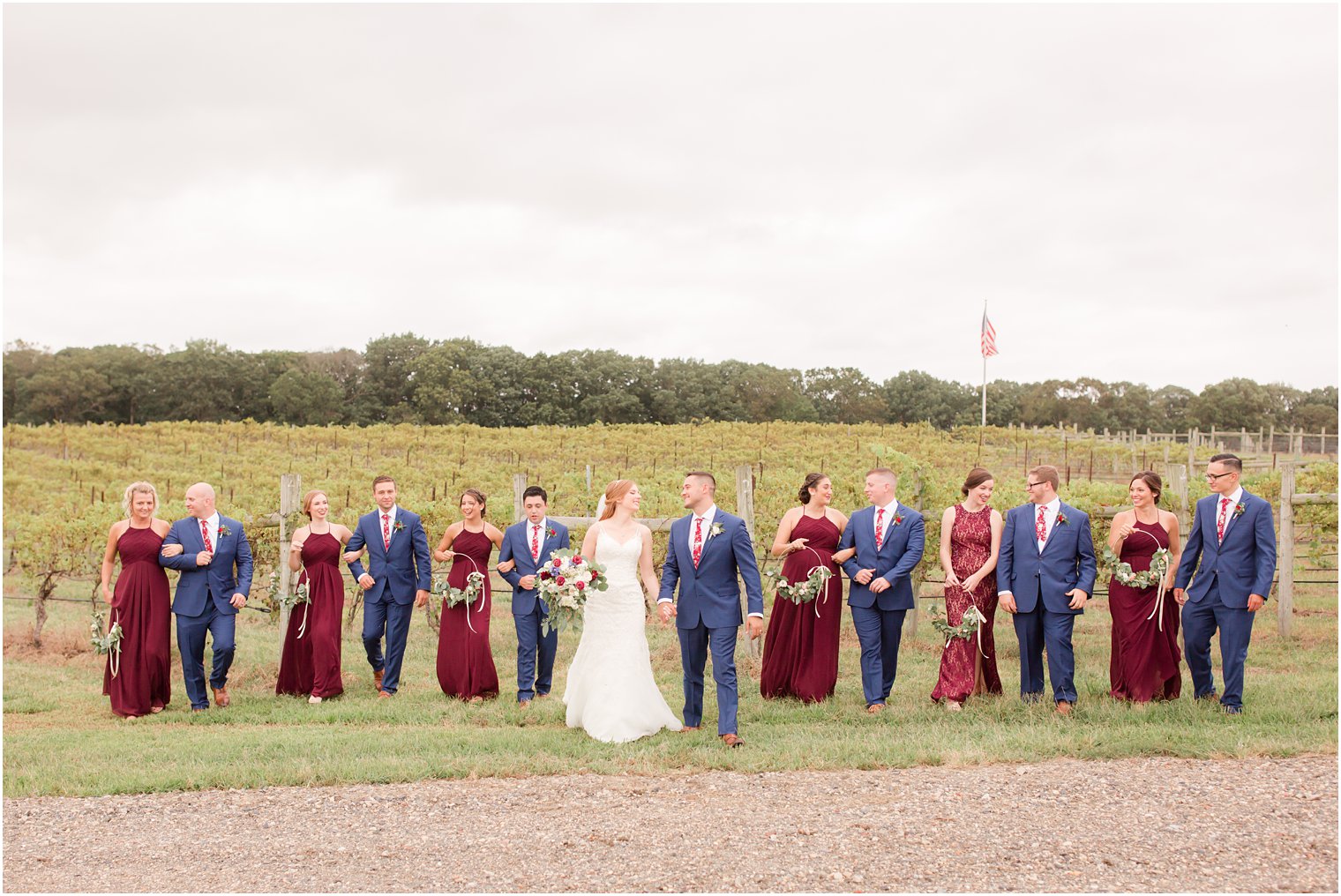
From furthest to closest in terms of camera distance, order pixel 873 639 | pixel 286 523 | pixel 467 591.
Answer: pixel 286 523
pixel 467 591
pixel 873 639

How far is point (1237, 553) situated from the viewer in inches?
277

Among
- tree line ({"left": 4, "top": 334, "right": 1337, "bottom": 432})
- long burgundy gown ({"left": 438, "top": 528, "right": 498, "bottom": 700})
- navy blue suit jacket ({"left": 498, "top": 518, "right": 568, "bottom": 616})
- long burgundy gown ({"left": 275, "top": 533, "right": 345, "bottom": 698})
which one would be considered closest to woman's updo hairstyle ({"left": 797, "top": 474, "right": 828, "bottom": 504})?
navy blue suit jacket ({"left": 498, "top": 518, "right": 568, "bottom": 616})

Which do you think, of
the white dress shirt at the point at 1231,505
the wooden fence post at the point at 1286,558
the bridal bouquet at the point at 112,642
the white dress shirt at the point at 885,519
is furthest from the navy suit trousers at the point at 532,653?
the wooden fence post at the point at 1286,558

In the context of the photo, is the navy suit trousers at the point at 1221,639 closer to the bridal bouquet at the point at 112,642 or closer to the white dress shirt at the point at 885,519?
the white dress shirt at the point at 885,519

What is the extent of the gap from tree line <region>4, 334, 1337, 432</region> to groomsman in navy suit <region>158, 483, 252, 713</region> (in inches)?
1917

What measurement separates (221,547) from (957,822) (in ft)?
19.8

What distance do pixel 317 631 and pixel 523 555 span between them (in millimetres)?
1902

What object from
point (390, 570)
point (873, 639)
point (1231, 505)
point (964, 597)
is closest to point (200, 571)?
point (390, 570)

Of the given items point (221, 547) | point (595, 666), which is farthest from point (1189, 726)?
point (221, 547)

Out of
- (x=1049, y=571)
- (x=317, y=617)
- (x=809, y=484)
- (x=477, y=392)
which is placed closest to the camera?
(x=1049, y=571)

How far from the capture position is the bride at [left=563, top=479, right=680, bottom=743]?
6.81 metres

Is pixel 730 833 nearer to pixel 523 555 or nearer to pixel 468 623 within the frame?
pixel 523 555

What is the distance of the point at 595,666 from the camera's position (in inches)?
274

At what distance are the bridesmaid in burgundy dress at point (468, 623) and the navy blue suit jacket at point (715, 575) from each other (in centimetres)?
232
